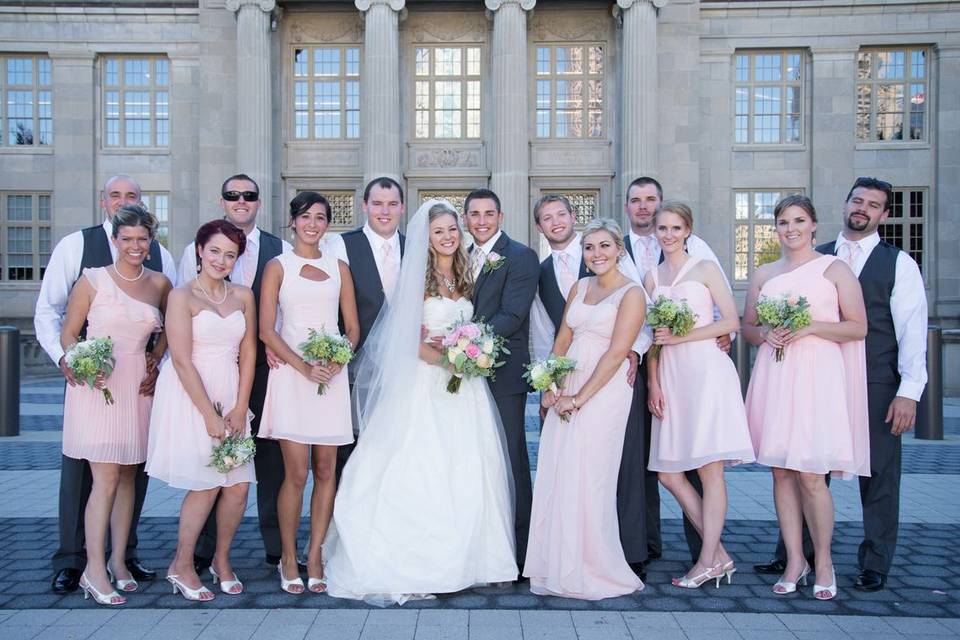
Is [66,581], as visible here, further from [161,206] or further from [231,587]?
[161,206]

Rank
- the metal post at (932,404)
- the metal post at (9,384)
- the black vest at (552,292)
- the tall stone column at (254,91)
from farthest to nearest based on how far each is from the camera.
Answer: the tall stone column at (254,91)
the metal post at (9,384)
the metal post at (932,404)
the black vest at (552,292)

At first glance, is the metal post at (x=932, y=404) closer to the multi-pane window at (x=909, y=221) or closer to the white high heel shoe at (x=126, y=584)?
the white high heel shoe at (x=126, y=584)

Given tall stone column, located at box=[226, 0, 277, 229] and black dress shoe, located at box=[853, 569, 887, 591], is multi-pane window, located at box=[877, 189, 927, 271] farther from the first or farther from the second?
black dress shoe, located at box=[853, 569, 887, 591]

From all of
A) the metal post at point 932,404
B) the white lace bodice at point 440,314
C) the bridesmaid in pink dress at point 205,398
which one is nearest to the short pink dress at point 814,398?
the white lace bodice at point 440,314

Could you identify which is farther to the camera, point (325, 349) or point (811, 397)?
point (811, 397)

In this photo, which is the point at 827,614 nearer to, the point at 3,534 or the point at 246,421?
the point at 246,421

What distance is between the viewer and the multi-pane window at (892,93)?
2631cm

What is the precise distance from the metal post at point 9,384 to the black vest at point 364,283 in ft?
28.5

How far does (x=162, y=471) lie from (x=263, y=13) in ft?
75.2

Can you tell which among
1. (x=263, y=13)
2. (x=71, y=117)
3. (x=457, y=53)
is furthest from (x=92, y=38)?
(x=457, y=53)

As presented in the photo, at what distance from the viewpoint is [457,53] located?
26328 millimetres

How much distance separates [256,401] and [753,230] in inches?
951

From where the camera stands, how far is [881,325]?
17.9 ft

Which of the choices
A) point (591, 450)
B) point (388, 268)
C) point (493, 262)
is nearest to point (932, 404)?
point (591, 450)
